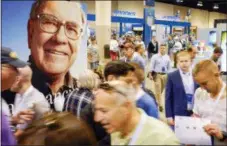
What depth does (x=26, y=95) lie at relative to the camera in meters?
2.66

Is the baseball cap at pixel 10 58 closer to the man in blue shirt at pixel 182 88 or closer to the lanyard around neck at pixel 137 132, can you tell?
the lanyard around neck at pixel 137 132

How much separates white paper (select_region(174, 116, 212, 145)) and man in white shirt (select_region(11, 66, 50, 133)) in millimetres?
1062

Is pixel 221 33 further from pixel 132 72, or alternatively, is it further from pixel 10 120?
pixel 10 120

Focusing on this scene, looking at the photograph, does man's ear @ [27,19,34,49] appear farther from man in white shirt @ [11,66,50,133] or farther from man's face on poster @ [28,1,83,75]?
man in white shirt @ [11,66,50,133]

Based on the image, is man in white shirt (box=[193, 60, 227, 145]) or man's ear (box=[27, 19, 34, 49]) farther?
man's ear (box=[27, 19, 34, 49])

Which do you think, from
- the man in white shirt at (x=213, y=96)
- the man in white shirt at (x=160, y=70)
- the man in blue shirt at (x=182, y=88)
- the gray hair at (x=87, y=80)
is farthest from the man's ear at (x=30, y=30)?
the man in white shirt at (x=160, y=70)

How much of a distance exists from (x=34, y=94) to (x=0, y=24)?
1.95 ft

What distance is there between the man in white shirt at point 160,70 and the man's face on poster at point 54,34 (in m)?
4.40

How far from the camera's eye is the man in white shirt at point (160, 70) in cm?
708

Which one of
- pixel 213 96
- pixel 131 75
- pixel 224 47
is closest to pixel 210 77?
pixel 213 96

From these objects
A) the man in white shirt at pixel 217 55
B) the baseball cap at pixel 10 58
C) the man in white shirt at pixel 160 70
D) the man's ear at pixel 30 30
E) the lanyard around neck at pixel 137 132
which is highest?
the man's ear at pixel 30 30

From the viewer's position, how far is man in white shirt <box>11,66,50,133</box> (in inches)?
103

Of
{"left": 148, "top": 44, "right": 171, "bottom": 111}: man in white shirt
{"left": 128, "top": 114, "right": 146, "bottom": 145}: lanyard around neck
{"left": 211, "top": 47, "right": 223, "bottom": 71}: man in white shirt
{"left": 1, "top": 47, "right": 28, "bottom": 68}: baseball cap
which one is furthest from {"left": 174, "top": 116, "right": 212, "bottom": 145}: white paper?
{"left": 148, "top": 44, "right": 171, "bottom": 111}: man in white shirt

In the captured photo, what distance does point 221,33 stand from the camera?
5.03 metres
